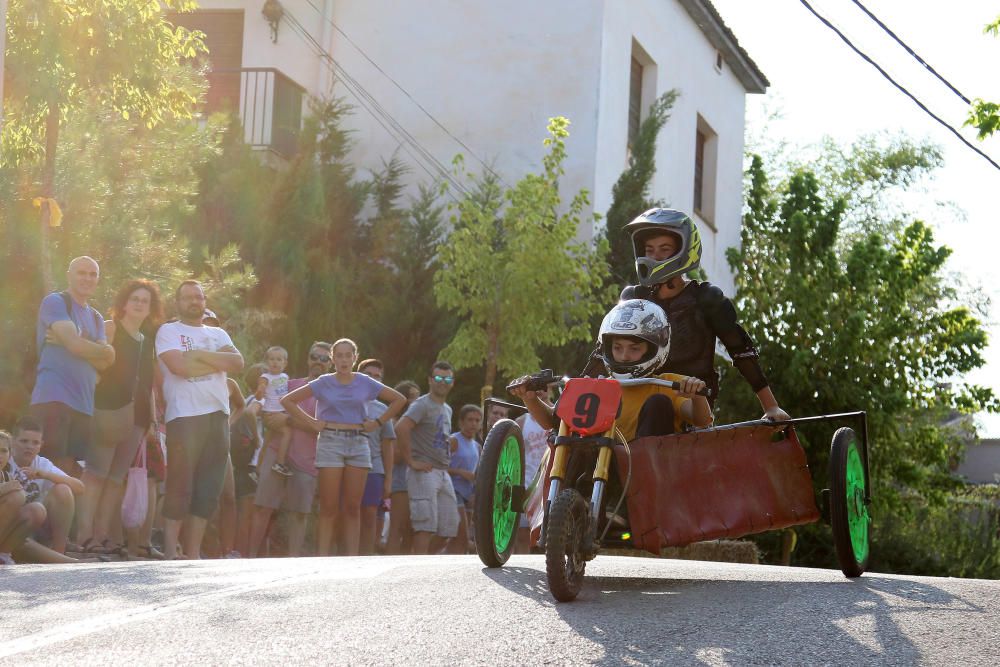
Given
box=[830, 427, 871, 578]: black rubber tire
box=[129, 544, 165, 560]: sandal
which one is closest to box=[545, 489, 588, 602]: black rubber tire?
box=[830, 427, 871, 578]: black rubber tire

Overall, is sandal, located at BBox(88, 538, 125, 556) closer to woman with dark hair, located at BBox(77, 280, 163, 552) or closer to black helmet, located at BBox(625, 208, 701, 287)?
woman with dark hair, located at BBox(77, 280, 163, 552)

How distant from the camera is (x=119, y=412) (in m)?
11.8

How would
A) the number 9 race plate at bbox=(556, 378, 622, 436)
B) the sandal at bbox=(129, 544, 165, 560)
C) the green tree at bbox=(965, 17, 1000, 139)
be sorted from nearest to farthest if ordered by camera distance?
1. the number 9 race plate at bbox=(556, 378, 622, 436)
2. the sandal at bbox=(129, 544, 165, 560)
3. the green tree at bbox=(965, 17, 1000, 139)

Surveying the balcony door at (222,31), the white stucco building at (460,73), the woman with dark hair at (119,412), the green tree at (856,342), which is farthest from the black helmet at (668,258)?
the balcony door at (222,31)

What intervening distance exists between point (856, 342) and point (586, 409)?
684 inches

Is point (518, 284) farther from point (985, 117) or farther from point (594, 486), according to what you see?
point (594, 486)

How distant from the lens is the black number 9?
7527mm

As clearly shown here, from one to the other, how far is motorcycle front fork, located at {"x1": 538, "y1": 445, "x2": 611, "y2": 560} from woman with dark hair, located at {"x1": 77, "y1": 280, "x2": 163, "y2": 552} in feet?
16.5

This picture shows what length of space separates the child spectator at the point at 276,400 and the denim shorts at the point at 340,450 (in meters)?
0.39

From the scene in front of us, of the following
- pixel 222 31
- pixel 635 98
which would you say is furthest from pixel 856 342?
pixel 222 31

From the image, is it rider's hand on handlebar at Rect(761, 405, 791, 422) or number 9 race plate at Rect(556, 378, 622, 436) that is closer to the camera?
number 9 race plate at Rect(556, 378, 622, 436)

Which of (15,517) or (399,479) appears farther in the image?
(399,479)

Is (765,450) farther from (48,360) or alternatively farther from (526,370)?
(526,370)

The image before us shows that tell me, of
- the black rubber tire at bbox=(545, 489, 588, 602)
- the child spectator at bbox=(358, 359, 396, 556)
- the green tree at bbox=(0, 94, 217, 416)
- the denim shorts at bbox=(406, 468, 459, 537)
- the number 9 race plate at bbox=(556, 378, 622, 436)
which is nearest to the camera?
the black rubber tire at bbox=(545, 489, 588, 602)
